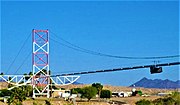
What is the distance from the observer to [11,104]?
52.8 metres

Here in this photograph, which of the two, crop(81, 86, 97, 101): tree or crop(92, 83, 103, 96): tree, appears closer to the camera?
crop(81, 86, 97, 101): tree

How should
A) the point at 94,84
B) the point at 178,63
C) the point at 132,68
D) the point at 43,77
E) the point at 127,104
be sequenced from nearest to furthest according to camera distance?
the point at 178,63 < the point at 132,68 < the point at 43,77 < the point at 127,104 < the point at 94,84

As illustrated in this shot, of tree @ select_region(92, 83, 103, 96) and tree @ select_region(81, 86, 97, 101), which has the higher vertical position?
tree @ select_region(92, 83, 103, 96)

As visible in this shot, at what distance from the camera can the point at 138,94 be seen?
11344 cm

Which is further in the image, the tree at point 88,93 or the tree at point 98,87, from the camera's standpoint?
the tree at point 98,87

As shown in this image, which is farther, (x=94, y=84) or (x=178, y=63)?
(x=94, y=84)

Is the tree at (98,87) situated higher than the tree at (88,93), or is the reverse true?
the tree at (98,87)

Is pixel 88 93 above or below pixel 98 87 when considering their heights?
below

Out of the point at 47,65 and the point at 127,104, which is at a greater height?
the point at 47,65

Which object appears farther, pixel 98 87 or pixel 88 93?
pixel 98 87

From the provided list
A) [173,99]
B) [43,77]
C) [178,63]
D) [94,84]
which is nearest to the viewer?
[178,63]

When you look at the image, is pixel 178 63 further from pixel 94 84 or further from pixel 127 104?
pixel 94 84

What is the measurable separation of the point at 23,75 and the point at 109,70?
27329 millimetres

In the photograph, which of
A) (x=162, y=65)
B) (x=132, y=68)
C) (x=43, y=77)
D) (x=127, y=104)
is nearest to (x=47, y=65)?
(x=43, y=77)
